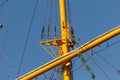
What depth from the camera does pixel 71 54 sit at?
30.9m

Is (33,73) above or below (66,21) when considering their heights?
below

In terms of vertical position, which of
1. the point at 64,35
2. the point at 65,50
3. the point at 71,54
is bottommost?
the point at 71,54

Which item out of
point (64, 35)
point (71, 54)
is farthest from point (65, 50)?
point (71, 54)

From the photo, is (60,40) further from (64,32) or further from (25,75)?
(25,75)

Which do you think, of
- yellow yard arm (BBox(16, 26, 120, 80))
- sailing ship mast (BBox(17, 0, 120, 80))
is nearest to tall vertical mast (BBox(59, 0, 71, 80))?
sailing ship mast (BBox(17, 0, 120, 80))

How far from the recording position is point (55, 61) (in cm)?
3102

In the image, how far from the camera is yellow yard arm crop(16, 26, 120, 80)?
30266mm

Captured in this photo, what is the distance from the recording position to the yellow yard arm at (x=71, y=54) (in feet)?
99.3

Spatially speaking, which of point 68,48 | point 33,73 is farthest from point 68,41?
point 33,73

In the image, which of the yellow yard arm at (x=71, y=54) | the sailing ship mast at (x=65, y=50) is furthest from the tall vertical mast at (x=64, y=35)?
the yellow yard arm at (x=71, y=54)

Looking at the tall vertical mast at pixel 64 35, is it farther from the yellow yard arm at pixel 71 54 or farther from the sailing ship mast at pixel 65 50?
the yellow yard arm at pixel 71 54

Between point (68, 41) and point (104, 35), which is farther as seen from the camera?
point (68, 41)

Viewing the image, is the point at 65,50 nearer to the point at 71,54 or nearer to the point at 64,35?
the point at 64,35

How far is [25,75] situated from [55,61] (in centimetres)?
172
